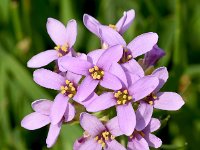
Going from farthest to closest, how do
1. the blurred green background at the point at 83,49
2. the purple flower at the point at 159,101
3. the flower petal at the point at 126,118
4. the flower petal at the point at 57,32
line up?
the blurred green background at the point at 83,49
the flower petal at the point at 57,32
the purple flower at the point at 159,101
the flower petal at the point at 126,118

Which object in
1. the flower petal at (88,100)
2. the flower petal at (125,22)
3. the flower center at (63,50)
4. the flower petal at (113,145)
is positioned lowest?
the flower petal at (113,145)

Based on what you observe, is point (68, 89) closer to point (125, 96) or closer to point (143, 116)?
point (125, 96)

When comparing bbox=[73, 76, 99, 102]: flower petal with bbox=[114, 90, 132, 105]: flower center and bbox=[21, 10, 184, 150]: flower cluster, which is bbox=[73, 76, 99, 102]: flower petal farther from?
bbox=[114, 90, 132, 105]: flower center

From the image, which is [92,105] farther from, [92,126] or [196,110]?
[196,110]

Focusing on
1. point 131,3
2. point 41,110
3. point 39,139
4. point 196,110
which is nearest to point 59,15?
point 131,3

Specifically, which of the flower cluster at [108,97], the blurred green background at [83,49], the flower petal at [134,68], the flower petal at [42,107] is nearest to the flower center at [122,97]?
the flower cluster at [108,97]

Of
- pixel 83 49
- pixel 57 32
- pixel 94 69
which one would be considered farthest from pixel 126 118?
pixel 83 49

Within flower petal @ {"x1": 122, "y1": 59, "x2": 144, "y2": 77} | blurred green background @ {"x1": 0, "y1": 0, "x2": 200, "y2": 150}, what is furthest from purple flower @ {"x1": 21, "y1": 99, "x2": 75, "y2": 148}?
blurred green background @ {"x1": 0, "y1": 0, "x2": 200, "y2": 150}

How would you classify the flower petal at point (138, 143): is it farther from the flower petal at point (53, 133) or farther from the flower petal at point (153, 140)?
the flower petal at point (53, 133)
